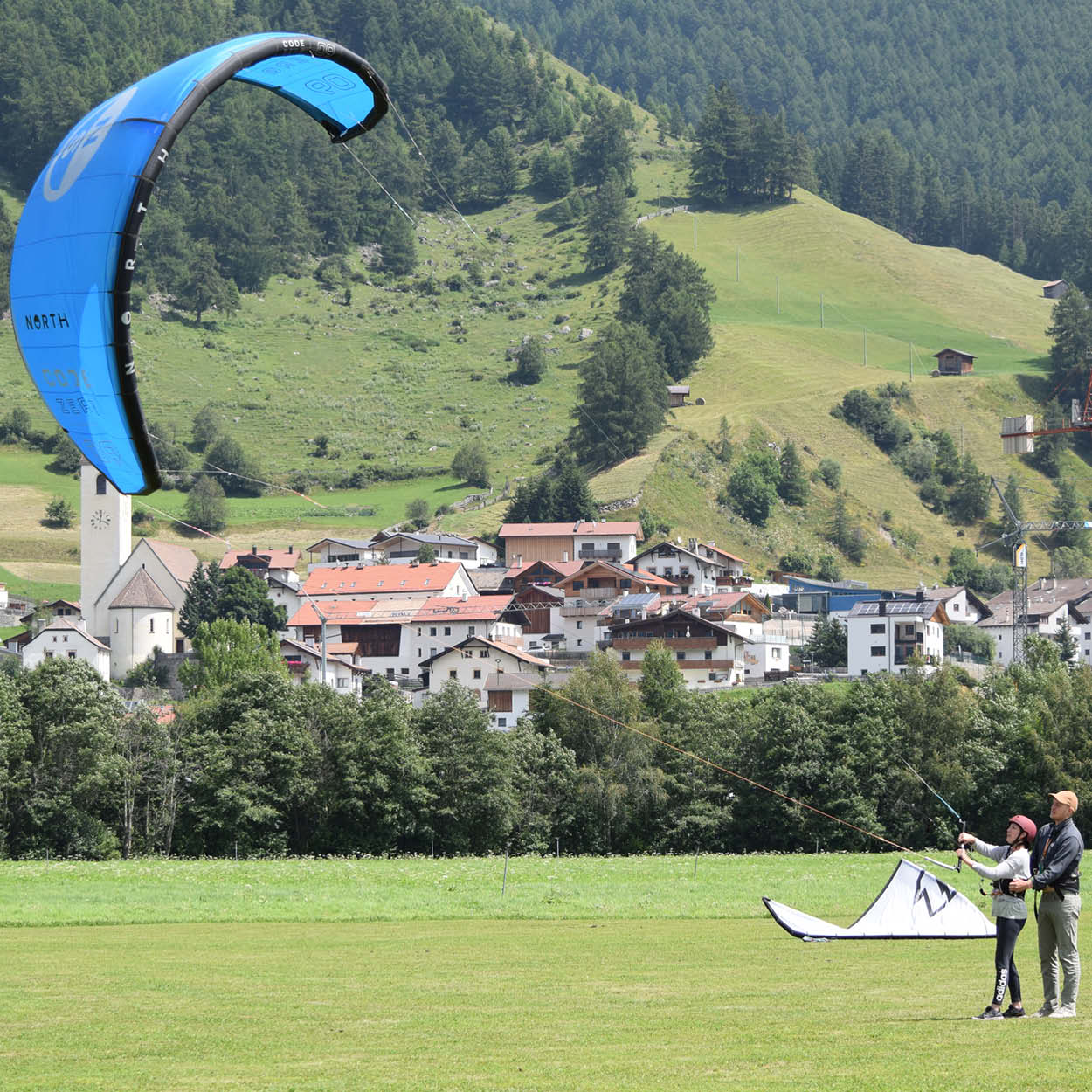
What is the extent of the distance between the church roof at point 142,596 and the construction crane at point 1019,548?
168 feet

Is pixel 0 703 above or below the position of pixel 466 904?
above

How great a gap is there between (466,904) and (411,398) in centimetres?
14644

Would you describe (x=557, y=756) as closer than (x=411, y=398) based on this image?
Yes

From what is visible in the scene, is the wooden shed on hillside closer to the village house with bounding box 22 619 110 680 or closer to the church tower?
the church tower

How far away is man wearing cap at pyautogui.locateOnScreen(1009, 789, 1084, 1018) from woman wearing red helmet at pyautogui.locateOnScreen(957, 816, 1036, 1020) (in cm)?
12

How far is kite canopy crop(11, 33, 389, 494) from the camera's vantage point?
14344 mm

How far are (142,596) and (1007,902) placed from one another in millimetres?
96072

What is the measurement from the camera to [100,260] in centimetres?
1430

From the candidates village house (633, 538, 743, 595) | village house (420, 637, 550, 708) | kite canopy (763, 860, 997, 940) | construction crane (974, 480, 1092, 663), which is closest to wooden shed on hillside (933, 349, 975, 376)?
construction crane (974, 480, 1092, 663)

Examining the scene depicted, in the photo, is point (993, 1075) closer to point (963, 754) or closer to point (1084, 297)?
point (963, 754)

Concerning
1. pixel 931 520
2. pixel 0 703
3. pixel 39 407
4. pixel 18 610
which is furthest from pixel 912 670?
pixel 39 407

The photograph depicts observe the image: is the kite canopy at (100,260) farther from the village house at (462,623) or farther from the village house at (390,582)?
the village house at (390,582)

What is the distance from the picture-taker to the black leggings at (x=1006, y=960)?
44.0 feet

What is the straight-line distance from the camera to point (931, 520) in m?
145
